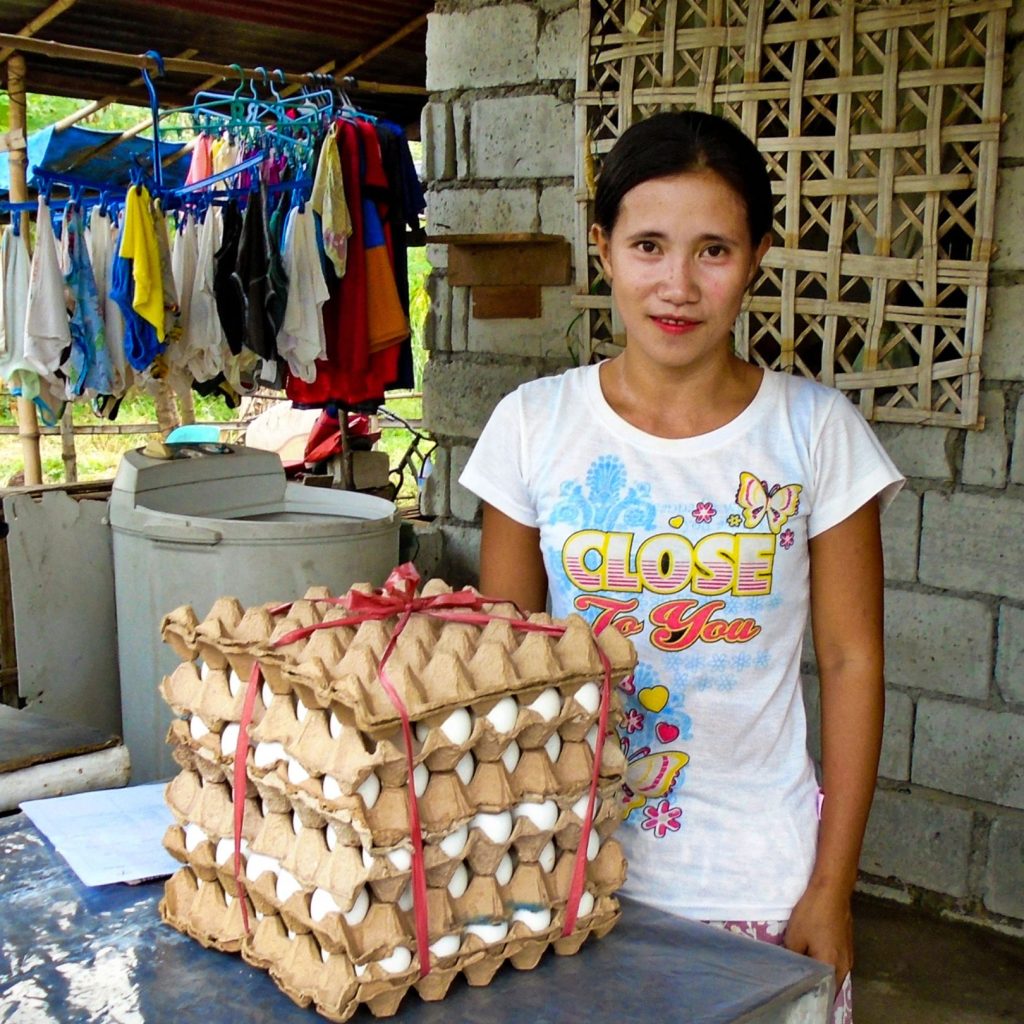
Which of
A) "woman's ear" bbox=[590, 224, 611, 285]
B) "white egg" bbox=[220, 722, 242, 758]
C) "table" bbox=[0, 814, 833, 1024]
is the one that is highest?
"woman's ear" bbox=[590, 224, 611, 285]

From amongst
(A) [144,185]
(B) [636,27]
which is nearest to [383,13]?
(A) [144,185]

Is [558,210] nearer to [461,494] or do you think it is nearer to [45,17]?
[461,494]

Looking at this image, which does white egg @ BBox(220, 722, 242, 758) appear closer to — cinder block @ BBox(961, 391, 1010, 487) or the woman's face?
the woman's face

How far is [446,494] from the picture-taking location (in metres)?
4.00

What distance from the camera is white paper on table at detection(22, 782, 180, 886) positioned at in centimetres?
143

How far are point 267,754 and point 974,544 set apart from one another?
246 centimetres

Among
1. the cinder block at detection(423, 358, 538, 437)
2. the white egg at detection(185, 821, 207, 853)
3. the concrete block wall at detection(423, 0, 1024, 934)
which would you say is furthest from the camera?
the cinder block at detection(423, 358, 538, 437)

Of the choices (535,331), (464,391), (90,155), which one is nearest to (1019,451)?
(535,331)

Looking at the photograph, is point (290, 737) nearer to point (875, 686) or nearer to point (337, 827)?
point (337, 827)

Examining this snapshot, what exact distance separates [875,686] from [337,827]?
31.5 inches

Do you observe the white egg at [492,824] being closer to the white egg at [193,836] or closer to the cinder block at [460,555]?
the white egg at [193,836]

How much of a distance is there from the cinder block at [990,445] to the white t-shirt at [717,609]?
68.4 inches

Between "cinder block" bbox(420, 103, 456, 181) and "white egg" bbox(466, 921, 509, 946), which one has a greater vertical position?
"cinder block" bbox(420, 103, 456, 181)

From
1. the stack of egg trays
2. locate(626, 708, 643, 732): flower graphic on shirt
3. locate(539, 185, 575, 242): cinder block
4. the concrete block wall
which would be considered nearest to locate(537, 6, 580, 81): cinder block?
the concrete block wall
